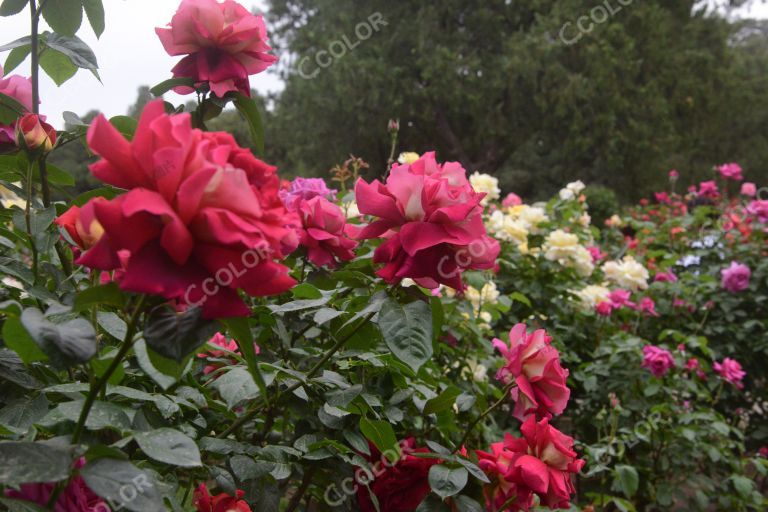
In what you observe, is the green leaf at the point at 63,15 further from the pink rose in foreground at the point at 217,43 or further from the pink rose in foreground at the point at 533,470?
the pink rose in foreground at the point at 533,470

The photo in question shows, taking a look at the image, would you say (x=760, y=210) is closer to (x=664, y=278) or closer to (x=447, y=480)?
(x=664, y=278)

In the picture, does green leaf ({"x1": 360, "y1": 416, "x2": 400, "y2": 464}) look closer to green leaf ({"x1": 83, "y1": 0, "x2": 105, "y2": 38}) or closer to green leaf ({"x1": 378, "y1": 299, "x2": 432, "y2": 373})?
green leaf ({"x1": 378, "y1": 299, "x2": 432, "y2": 373})

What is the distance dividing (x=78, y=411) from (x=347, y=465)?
38cm

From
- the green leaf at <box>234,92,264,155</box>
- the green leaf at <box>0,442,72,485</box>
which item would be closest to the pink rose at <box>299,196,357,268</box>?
the green leaf at <box>234,92,264,155</box>

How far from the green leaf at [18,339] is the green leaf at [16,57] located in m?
0.49

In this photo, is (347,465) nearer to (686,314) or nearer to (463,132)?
(686,314)

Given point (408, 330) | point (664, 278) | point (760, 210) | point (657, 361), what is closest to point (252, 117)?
point (408, 330)

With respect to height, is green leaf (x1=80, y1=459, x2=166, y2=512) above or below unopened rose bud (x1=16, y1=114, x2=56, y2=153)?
Answer: below

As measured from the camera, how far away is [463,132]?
1155 cm

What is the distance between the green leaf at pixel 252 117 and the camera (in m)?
0.75

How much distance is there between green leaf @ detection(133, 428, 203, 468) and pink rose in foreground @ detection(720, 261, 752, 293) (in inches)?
116

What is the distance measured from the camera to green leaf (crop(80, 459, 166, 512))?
16.4 inches

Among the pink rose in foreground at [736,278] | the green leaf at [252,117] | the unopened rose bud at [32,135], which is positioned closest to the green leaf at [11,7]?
the unopened rose bud at [32,135]

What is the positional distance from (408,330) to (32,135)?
46cm
